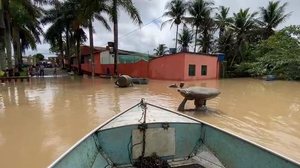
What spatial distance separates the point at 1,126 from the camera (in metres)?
8.48

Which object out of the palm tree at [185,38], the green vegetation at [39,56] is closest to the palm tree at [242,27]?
the palm tree at [185,38]

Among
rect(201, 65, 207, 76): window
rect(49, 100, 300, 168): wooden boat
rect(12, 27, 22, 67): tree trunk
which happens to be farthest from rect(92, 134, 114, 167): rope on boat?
rect(12, 27, 22, 67): tree trunk

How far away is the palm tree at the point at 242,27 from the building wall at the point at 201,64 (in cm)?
593

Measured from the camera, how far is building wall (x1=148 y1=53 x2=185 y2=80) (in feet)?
81.6

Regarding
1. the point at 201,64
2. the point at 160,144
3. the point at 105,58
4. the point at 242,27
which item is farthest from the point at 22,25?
the point at 160,144

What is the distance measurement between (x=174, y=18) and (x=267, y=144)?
3295 centimetres

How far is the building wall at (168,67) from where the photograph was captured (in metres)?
24.9

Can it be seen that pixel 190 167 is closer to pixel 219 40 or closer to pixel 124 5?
pixel 124 5

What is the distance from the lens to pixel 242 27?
33.2 m

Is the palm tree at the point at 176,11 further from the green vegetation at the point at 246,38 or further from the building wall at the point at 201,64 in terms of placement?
the building wall at the point at 201,64

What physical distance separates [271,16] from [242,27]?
3.98m

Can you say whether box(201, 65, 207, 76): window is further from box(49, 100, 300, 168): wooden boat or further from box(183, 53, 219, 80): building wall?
box(49, 100, 300, 168): wooden boat

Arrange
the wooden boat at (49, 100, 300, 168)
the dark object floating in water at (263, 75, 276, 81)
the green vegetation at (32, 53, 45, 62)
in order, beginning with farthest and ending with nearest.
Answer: the green vegetation at (32, 53, 45, 62), the dark object floating in water at (263, 75, 276, 81), the wooden boat at (49, 100, 300, 168)

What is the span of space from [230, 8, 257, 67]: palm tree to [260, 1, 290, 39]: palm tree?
1929 mm
